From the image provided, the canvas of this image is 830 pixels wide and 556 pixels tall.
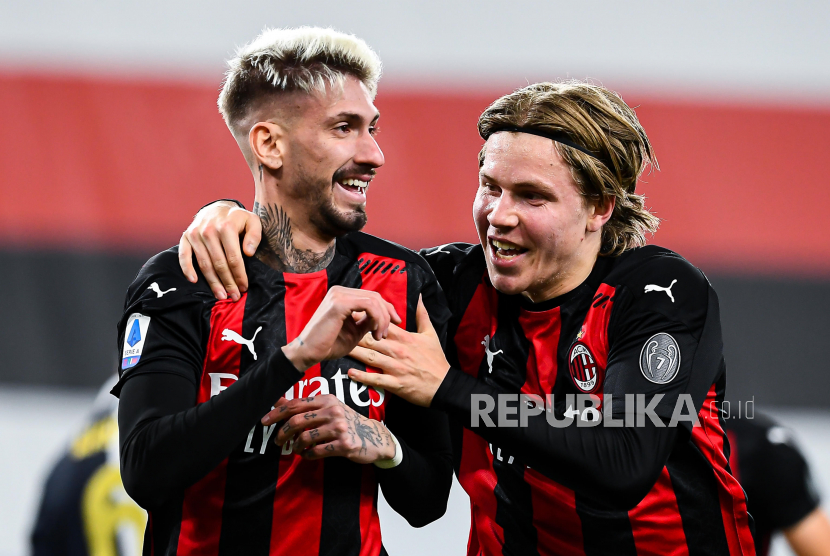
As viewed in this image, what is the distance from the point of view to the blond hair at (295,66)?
62.8 inches

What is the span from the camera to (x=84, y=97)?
3561mm

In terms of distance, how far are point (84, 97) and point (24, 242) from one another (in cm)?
73

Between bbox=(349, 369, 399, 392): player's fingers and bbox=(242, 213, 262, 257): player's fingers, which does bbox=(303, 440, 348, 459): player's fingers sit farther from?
bbox=(242, 213, 262, 257): player's fingers

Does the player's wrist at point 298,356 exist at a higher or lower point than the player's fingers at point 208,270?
lower

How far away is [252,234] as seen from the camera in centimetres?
158

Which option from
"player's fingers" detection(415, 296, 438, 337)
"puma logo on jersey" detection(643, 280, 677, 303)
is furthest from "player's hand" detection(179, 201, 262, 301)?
Answer: "puma logo on jersey" detection(643, 280, 677, 303)

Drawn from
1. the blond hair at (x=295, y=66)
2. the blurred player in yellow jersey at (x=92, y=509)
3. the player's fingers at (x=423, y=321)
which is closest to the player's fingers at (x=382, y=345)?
the player's fingers at (x=423, y=321)

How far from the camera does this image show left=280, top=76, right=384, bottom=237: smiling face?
158 cm

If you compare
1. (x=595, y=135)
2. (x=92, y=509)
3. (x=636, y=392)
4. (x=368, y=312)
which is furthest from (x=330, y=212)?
(x=92, y=509)

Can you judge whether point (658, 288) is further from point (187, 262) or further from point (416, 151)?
point (416, 151)

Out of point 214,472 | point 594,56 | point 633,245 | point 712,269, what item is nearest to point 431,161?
point 594,56

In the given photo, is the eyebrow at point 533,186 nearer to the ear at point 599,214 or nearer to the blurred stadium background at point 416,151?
the ear at point 599,214

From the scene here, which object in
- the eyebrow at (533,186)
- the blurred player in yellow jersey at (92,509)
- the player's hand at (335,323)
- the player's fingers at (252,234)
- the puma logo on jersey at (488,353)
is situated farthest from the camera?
the blurred player in yellow jersey at (92,509)

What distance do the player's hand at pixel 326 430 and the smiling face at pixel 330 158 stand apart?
41cm
